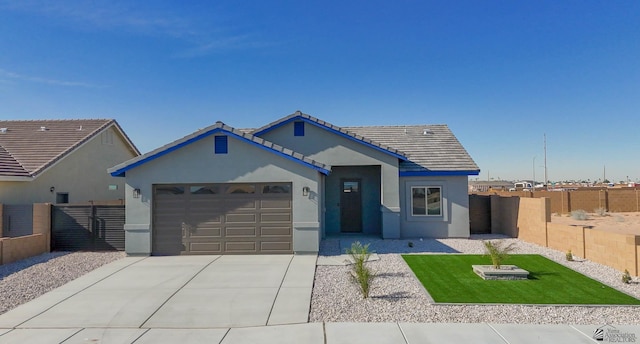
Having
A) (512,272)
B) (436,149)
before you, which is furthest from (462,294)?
(436,149)

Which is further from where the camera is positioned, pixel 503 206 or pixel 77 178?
pixel 77 178

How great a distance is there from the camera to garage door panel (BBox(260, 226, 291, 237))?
12.4 metres

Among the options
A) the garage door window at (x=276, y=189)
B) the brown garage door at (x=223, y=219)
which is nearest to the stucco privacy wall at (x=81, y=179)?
the brown garage door at (x=223, y=219)

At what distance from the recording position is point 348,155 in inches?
614

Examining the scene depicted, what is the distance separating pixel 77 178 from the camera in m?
19.1

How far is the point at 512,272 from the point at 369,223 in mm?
8124

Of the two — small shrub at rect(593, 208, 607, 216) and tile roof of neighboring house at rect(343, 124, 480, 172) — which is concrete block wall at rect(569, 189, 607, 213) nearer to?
small shrub at rect(593, 208, 607, 216)

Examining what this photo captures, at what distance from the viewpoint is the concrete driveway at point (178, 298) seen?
6.72m

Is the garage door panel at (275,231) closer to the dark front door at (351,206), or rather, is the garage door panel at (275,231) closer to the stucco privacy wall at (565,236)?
the dark front door at (351,206)

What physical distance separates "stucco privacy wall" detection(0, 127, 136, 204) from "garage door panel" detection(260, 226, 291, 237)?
38.5 ft

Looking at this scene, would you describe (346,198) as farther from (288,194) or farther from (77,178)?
(77,178)

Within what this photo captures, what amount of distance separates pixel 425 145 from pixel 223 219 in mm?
9933

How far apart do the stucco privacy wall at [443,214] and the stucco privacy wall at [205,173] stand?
5.18 metres

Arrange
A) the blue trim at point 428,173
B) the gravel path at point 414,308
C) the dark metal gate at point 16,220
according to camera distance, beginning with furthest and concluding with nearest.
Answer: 1. the blue trim at point 428,173
2. the dark metal gate at point 16,220
3. the gravel path at point 414,308
